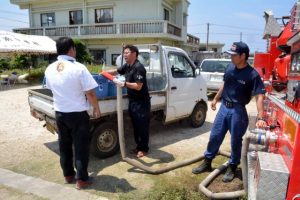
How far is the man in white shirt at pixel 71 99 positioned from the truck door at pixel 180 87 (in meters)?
2.45

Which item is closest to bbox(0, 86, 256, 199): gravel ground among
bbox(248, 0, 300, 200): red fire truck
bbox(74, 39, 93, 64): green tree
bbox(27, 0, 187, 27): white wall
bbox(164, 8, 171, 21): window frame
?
bbox(248, 0, 300, 200): red fire truck

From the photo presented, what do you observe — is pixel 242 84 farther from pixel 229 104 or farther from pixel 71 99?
pixel 71 99

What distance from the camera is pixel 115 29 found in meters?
22.8

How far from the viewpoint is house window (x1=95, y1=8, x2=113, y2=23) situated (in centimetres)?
2386

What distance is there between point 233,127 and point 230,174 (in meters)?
0.72

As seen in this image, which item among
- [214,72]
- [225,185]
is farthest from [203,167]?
[214,72]

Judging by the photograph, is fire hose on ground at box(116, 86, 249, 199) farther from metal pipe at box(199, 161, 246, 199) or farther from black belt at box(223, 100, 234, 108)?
black belt at box(223, 100, 234, 108)

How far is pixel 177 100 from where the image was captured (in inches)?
243

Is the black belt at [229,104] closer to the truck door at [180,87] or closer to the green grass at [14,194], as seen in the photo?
the truck door at [180,87]

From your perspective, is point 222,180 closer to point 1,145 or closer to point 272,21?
point 272,21

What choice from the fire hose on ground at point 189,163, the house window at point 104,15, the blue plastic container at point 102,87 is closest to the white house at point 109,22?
the house window at point 104,15

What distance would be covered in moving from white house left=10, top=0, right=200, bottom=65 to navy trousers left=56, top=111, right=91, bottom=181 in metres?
18.1

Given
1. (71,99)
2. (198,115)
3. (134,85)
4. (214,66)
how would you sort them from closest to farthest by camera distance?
(71,99) → (134,85) → (198,115) → (214,66)

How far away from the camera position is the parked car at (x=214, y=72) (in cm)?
1129
